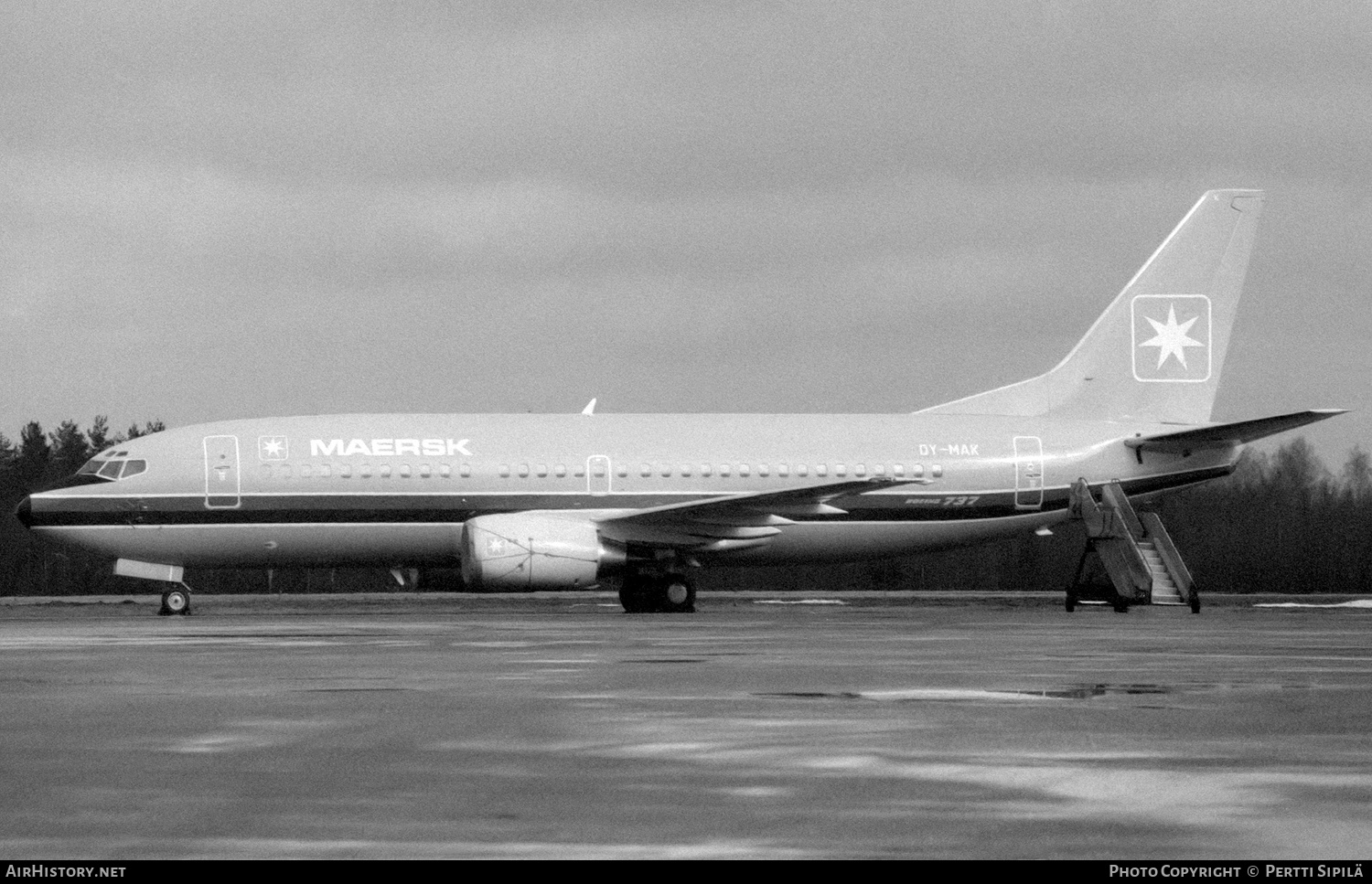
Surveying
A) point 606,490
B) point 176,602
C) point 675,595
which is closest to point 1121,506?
point 675,595

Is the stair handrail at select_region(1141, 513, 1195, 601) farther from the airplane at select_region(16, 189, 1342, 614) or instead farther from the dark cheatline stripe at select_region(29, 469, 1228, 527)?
the dark cheatline stripe at select_region(29, 469, 1228, 527)

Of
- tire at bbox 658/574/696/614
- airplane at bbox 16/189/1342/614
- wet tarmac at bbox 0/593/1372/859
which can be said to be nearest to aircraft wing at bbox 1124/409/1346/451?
airplane at bbox 16/189/1342/614

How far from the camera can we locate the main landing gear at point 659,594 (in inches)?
1355

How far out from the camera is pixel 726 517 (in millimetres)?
33781

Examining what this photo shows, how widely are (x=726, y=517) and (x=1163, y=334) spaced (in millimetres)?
10869

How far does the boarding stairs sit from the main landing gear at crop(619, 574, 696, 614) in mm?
7053

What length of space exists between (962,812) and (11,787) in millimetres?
4238

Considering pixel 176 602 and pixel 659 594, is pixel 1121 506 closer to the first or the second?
pixel 659 594

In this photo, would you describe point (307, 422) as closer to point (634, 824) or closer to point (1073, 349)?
point (1073, 349)

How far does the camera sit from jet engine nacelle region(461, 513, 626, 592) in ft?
107

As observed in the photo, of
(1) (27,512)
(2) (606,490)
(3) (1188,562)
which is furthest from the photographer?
(3) (1188,562)

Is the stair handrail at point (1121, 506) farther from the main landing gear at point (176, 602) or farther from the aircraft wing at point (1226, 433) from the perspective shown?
the main landing gear at point (176, 602)

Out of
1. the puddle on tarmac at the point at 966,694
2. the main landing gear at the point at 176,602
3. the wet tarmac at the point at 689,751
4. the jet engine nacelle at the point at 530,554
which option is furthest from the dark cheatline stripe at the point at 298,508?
the puddle on tarmac at the point at 966,694

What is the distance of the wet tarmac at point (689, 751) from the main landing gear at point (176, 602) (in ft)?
42.9
